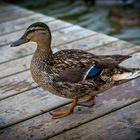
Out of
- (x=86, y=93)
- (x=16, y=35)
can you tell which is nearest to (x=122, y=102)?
(x=86, y=93)

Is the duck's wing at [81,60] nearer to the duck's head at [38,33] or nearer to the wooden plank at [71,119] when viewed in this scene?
the duck's head at [38,33]

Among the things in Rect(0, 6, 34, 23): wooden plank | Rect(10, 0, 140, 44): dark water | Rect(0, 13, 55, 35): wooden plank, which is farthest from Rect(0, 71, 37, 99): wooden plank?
Rect(10, 0, 140, 44): dark water

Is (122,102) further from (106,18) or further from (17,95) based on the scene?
(106,18)

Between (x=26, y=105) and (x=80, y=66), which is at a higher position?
(x=80, y=66)

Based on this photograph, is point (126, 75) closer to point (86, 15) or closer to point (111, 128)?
point (111, 128)

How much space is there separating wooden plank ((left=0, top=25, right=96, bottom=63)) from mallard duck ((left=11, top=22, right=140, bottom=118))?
1.48 m

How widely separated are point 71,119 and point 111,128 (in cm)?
38

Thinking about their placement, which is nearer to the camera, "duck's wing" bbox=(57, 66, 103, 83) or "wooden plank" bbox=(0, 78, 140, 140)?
"wooden plank" bbox=(0, 78, 140, 140)

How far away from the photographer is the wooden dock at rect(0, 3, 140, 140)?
3455 mm

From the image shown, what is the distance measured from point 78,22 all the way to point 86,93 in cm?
582

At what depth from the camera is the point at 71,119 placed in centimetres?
368

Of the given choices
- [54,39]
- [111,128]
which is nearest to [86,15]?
[54,39]

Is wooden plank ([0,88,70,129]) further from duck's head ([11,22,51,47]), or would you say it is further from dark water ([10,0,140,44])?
dark water ([10,0,140,44])

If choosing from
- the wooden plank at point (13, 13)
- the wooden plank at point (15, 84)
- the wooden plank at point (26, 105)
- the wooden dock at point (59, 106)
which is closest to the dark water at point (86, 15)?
the wooden plank at point (13, 13)
